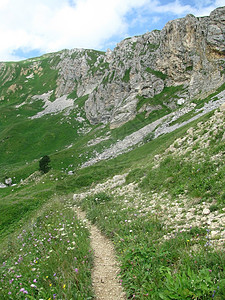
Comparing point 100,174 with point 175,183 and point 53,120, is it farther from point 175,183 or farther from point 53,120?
point 53,120

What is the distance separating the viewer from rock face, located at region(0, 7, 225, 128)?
6944 cm

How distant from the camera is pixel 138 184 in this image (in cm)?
1653

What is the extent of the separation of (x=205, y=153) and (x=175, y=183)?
2.96 meters

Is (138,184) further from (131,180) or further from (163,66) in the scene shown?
(163,66)

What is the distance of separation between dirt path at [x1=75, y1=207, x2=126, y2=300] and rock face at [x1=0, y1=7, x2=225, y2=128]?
56.7 metres

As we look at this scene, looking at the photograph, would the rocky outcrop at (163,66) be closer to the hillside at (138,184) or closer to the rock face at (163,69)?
the rock face at (163,69)

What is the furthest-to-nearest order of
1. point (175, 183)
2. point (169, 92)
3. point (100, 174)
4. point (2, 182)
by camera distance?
point (169, 92) < point (2, 182) < point (100, 174) < point (175, 183)

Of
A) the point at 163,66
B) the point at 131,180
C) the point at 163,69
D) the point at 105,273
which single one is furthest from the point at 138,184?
the point at 163,66

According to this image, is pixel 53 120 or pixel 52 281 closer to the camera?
pixel 52 281

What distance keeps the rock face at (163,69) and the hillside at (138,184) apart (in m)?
0.50

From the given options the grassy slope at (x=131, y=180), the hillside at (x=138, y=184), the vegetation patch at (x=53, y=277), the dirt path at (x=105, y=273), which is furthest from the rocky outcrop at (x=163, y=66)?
the vegetation patch at (x=53, y=277)

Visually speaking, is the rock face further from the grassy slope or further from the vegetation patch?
the vegetation patch

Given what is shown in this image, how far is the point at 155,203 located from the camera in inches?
439

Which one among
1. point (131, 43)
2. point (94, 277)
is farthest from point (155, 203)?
point (131, 43)
